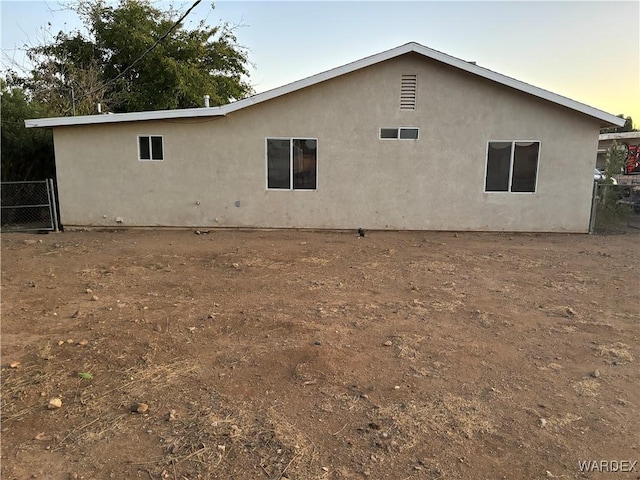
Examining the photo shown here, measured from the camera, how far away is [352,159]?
1095cm

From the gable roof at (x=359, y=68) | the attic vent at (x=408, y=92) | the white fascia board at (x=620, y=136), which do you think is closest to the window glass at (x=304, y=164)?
the gable roof at (x=359, y=68)

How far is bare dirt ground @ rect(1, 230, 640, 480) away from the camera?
265cm

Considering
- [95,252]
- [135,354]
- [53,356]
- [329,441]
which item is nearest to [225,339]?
[135,354]

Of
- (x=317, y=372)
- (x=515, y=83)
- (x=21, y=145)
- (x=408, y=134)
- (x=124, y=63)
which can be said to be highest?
(x=124, y=63)

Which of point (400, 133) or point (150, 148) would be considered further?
point (150, 148)

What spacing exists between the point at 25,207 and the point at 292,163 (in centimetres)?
707

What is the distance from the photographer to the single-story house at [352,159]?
10648 millimetres

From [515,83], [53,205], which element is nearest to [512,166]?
[515,83]

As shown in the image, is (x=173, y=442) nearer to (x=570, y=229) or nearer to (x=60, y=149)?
(x=60, y=149)

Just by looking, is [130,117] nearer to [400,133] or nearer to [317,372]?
[400,133]

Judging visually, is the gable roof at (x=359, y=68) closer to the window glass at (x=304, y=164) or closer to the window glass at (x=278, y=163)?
the window glass at (x=278, y=163)

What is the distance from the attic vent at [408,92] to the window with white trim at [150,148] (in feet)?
19.9

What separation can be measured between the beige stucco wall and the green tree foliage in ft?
8.56

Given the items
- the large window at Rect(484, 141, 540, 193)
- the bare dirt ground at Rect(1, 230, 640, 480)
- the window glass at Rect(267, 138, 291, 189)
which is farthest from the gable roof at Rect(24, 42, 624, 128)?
the bare dirt ground at Rect(1, 230, 640, 480)
